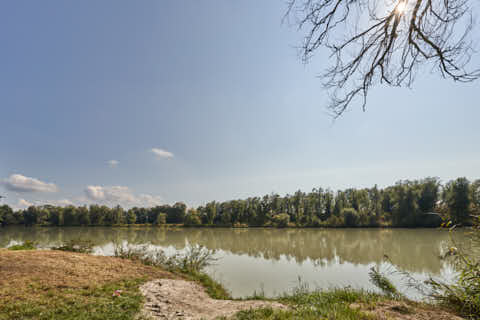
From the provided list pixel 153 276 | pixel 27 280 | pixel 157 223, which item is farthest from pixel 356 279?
pixel 157 223

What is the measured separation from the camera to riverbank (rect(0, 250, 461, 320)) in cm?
332

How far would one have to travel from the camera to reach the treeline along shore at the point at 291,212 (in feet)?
133

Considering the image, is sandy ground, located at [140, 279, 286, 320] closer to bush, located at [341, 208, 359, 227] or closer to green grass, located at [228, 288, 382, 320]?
green grass, located at [228, 288, 382, 320]

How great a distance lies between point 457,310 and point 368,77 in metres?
4.06

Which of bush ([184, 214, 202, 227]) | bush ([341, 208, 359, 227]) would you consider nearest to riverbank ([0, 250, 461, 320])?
bush ([341, 208, 359, 227])

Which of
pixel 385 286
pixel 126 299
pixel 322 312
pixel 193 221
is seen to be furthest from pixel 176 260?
pixel 193 221

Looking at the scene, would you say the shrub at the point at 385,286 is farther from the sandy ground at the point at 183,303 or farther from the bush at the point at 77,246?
the bush at the point at 77,246


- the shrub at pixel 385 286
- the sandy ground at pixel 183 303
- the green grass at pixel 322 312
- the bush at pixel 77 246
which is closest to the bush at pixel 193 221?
the bush at pixel 77 246

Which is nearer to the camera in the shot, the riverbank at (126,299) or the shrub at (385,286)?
the riverbank at (126,299)

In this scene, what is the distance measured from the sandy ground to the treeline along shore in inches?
1753

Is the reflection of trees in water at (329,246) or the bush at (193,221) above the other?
the reflection of trees in water at (329,246)

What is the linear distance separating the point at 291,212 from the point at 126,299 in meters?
53.9

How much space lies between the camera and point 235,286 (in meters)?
7.94

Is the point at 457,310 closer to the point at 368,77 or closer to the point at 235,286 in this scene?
the point at 368,77
